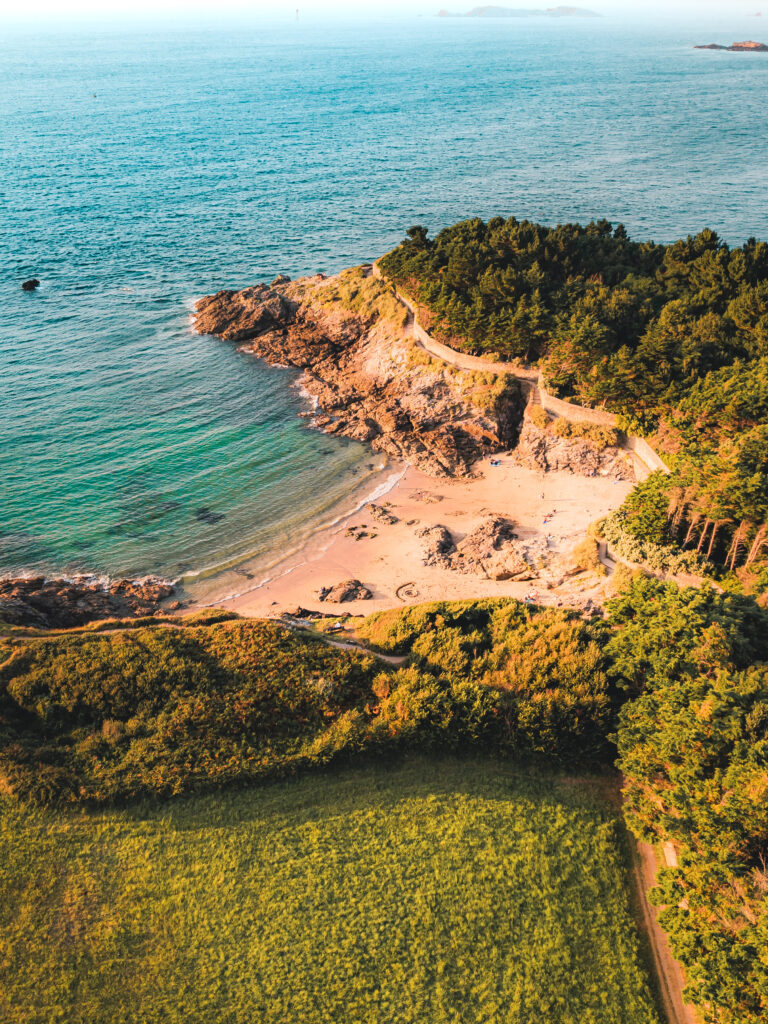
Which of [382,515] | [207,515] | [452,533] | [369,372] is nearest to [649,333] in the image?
[452,533]

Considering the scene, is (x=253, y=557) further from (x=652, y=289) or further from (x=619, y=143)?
(x=619, y=143)

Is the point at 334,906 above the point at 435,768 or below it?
below

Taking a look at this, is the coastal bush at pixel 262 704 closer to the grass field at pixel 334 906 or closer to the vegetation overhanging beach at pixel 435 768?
the vegetation overhanging beach at pixel 435 768

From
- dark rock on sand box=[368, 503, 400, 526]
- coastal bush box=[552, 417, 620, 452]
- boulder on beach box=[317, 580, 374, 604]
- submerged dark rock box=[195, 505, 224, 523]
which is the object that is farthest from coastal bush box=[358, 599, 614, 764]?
submerged dark rock box=[195, 505, 224, 523]

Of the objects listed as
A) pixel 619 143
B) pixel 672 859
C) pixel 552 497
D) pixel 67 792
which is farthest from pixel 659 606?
pixel 619 143

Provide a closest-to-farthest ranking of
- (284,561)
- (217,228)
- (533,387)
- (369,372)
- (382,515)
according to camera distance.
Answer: (284,561) < (382,515) < (533,387) < (369,372) < (217,228)

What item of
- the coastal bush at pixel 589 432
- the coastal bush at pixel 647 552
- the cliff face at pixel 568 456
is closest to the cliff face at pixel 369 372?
the cliff face at pixel 568 456

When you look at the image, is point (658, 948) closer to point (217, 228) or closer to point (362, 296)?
point (362, 296)
